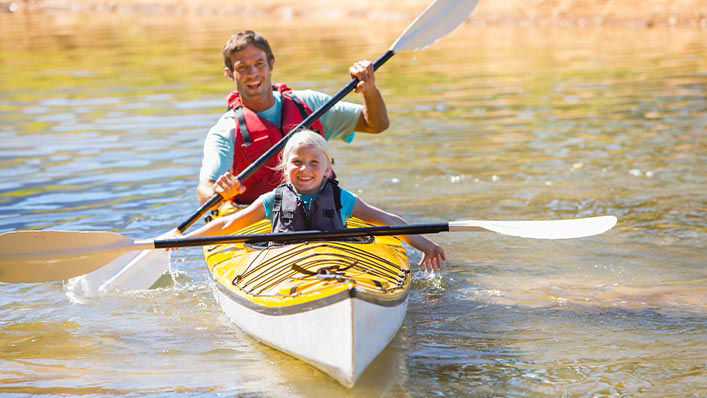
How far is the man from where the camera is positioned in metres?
5.33

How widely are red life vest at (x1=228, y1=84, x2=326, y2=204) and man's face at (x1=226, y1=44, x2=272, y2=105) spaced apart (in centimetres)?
13

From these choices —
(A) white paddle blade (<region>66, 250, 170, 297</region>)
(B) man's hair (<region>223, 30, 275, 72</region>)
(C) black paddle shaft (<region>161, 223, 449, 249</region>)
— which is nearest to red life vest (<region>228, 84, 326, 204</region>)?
(B) man's hair (<region>223, 30, 275, 72</region>)

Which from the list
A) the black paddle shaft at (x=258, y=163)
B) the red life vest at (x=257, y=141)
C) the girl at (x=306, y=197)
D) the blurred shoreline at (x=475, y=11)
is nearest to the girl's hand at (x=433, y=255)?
the girl at (x=306, y=197)

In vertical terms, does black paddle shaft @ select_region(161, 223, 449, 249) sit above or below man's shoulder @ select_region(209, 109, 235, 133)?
below

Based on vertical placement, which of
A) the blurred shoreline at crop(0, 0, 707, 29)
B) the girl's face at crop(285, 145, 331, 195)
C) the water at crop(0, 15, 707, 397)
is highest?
the blurred shoreline at crop(0, 0, 707, 29)

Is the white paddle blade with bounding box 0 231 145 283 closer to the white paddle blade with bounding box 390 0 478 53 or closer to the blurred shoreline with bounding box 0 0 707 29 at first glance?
the white paddle blade with bounding box 390 0 478 53

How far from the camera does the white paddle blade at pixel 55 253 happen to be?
4543 mm

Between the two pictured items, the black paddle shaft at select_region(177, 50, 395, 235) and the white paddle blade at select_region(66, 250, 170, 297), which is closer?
the black paddle shaft at select_region(177, 50, 395, 235)

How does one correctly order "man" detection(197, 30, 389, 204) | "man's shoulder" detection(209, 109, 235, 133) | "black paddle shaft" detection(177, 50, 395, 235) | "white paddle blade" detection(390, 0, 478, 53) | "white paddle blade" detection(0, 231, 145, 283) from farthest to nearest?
"white paddle blade" detection(390, 0, 478, 53)
"man's shoulder" detection(209, 109, 235, 133)
"man" detection(197, 30, 389, 204)
"black paddle shaft" detection(177, 50, 395, 235)
"white paddle blade" detection(0, 231, 145, 283)

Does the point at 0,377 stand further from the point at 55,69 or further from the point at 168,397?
the point at 55,69

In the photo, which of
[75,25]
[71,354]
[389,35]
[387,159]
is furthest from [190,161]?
[75,25]

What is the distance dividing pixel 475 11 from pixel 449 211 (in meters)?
18.8

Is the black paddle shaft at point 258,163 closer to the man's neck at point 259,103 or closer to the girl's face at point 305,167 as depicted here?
the man's neck at point 259,103

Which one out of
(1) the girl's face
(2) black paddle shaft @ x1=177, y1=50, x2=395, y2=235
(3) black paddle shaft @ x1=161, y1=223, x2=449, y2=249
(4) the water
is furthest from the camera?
(2) black paddle shaft @ x1=177, y1=50, x2=395, y2=235
